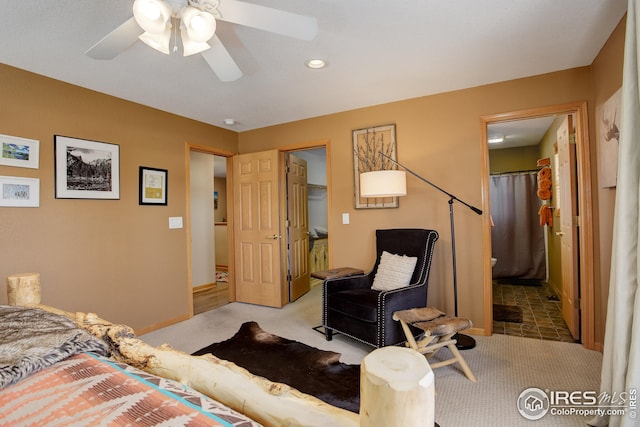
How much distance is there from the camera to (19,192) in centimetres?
237

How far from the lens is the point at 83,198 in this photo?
9.01ft

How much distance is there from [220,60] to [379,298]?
1980mm

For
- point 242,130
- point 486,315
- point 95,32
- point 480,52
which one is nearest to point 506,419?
point 486,315

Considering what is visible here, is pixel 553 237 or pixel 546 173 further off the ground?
pixel 546 173

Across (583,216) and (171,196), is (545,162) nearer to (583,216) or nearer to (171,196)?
(583,216)

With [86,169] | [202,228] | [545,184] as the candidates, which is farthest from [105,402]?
[545,184]

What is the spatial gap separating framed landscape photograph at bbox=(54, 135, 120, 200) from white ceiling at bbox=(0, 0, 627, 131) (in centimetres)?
53

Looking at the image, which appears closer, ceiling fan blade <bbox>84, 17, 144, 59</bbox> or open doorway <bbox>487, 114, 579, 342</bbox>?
ceiling fan blade <bbox>84, 17, 144, 59</bbox>

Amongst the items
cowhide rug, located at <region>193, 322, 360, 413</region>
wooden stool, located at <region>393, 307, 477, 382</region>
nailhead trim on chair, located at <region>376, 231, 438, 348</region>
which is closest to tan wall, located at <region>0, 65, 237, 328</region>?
cowhide rug, located at <region>193, 322, 360, 413</region>

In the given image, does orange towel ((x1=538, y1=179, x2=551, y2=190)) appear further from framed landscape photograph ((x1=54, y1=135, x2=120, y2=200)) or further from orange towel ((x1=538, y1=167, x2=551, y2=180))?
framed landscape photograph ((x1=54, y1=135, x2=120, y2=200))

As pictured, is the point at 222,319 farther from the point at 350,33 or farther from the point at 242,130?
the point at 350,33

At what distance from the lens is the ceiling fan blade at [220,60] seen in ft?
5.53

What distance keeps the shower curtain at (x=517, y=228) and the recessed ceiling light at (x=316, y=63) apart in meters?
3.88

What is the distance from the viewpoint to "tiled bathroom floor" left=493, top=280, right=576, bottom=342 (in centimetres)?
291
